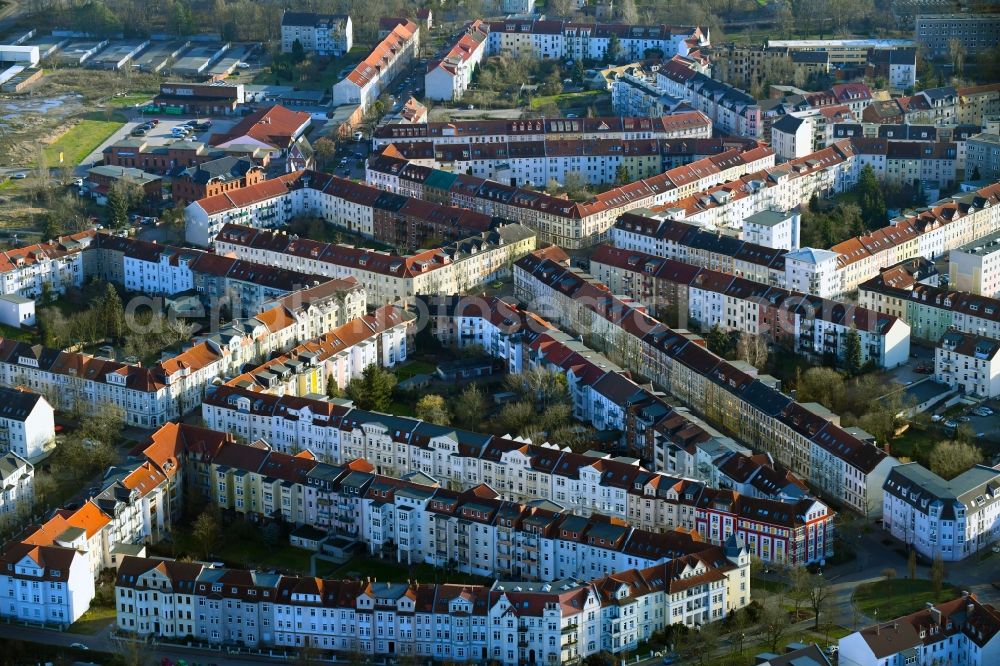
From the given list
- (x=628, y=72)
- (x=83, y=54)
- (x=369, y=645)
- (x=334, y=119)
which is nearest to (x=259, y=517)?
(x=369, y=645)

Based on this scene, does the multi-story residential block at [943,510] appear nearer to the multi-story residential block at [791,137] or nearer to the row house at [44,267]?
the multi-story residential block at [791,137]

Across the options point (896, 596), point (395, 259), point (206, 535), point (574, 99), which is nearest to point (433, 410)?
point (206, 535)

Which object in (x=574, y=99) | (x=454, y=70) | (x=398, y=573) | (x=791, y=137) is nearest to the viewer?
(x=398, y=573)

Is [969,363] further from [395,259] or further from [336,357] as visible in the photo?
[395,259]

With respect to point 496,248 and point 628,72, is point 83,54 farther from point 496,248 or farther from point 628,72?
point 496,248

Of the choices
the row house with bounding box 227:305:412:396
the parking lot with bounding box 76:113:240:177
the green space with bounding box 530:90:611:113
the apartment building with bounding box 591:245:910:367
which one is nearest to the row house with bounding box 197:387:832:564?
the row house with bounding box 227:305:412:396

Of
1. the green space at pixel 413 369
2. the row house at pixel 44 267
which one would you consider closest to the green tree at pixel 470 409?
the green space at pixel 413 369
